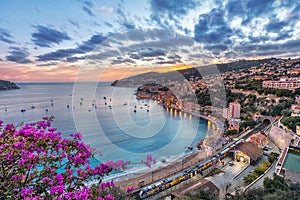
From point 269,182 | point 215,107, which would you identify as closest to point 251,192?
point 269,182

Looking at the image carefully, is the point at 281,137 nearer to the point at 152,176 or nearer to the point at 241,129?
the point at 241,129

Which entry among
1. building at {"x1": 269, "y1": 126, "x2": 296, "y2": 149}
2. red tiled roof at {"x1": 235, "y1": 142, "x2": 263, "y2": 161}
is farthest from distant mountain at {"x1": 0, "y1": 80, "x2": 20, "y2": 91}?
building at {"x1": 269, "y1": 126, "x2": 296, "y2": 149}

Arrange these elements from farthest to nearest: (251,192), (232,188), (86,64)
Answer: (232,188)
(251,192)
(86,64)

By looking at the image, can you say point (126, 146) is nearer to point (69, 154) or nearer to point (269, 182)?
point (269, 182)

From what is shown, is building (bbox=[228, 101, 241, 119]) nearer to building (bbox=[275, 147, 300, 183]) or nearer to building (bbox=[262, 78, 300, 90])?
building (bbox=[262, 78, 300, 90])

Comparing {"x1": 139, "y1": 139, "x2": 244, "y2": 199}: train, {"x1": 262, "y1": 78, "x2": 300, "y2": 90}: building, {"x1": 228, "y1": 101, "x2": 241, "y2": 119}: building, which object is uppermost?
{"x1": 262, "y1": 78, "x2": 300, "y2": 90}: building

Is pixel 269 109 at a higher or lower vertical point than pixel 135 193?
higher

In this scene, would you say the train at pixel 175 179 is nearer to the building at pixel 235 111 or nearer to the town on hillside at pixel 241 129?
the town on hillside at pixel 241 129
